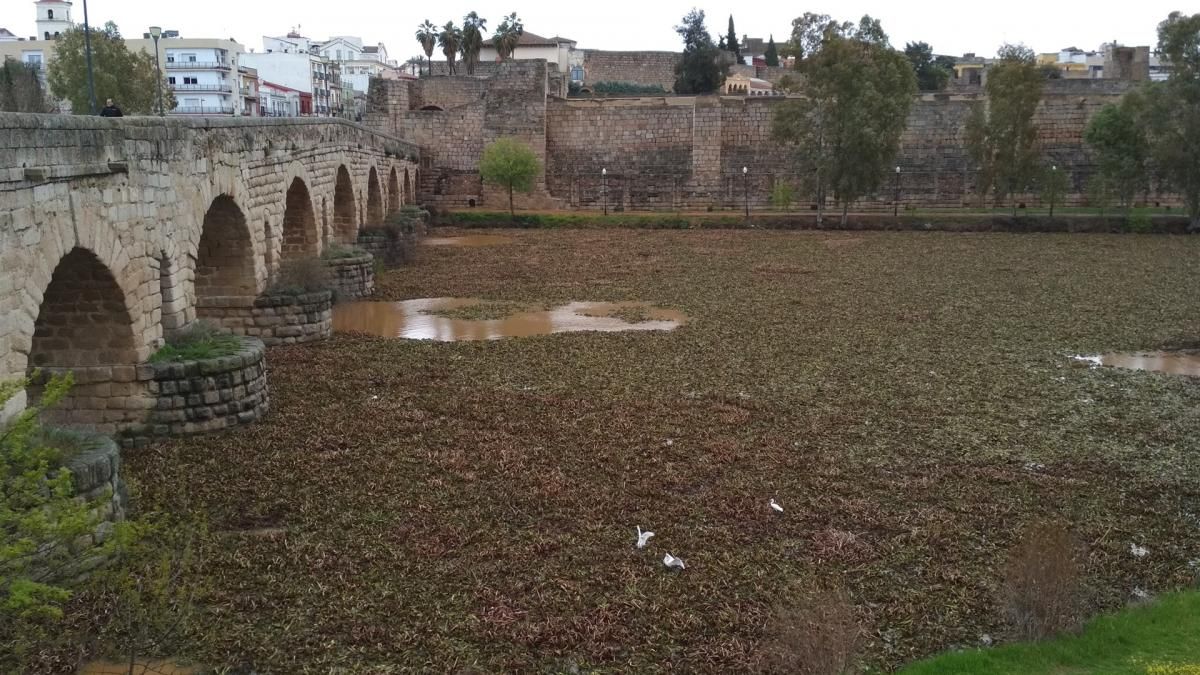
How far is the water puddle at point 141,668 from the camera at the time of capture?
23.4ft

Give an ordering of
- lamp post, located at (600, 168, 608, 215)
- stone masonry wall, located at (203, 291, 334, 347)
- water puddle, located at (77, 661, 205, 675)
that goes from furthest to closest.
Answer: lamp post, located at (600, 168, 608, 215)
stone masonry wall, located at (203, 291, 334, 347)
water puddle, located at (77, 661, 205, 675)

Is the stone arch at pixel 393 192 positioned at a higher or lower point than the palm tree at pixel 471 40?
lower

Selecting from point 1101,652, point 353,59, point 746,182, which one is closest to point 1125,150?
point 746,182

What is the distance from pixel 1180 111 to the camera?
4066 cm

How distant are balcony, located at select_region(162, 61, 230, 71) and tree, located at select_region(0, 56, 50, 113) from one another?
99.0 feet

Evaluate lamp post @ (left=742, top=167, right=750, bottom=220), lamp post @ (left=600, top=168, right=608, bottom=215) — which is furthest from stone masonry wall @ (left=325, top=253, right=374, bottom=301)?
lamp post @ (left=600, top=168, right=608, bottom=215)

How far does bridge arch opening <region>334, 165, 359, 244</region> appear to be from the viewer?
1146 inches

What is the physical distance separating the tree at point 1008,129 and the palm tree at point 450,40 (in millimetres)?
38415

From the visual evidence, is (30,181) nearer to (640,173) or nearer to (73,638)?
(73,638)

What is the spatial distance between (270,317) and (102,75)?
31.8 m

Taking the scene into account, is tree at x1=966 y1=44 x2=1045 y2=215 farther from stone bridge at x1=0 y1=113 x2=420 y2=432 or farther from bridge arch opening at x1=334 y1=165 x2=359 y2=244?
stone bridge at x1=0 y1=113 x2=420 y2=432

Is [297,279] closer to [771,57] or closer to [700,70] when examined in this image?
[700,70]

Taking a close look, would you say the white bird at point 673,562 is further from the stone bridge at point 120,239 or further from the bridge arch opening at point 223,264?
the bridge arch opening at point 223,264

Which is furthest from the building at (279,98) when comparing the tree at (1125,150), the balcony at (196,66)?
the tree at (1125,150)
